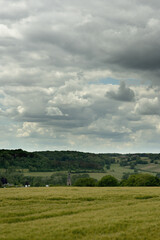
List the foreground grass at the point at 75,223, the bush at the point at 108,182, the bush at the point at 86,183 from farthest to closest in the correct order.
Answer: the bush at the point at 108,182 → the bush at the point at 86,183 → the foreground grass at the point at 75,223

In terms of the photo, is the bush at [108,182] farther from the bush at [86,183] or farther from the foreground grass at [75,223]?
the foreground grass at [75,223]

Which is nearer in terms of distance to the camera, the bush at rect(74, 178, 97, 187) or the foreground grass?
the foreground grass

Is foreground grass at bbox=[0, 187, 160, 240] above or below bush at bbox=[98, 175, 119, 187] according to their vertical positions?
above

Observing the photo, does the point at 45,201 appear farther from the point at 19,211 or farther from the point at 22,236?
the point at 22,236

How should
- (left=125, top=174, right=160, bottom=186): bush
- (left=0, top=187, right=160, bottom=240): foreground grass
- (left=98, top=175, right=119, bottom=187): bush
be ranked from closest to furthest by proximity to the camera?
(left=0, top=187, right=160, bottom=240): foreground grass → (left=125, top=174, right=160, bottom=186): bush → (left=98, top=175, right=119, bottom=187): bush

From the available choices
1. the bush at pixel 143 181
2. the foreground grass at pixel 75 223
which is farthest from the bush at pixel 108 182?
the foreground grass at pixel 75 223

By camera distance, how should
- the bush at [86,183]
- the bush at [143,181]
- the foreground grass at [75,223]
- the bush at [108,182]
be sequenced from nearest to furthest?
the foreground grass at [75,223]
the bush at [143,181]
the bush at [86,183]
the bush at [108,182]

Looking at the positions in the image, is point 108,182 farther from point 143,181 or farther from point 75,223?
point 75,223

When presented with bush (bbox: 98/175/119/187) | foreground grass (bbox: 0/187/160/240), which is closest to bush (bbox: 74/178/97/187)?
bush (bbox: 98/175/119/187)

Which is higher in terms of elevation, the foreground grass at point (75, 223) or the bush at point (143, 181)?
the foreground grass at point (75, 223)

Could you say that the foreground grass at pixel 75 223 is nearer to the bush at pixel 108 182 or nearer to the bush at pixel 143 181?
the bush at pixel 143 181

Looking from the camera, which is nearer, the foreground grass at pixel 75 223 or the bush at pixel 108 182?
the foreground grass at pixel 75 223

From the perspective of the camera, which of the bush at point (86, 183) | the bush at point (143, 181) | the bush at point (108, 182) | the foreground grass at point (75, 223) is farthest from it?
the bush at point (108, 182)

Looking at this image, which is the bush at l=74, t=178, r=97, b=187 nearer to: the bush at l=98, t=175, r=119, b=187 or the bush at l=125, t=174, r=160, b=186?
the bush at l=98, t=175, r=119, b=187
